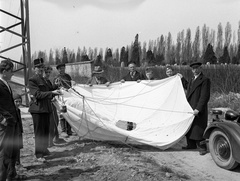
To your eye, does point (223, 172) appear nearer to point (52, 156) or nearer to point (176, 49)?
point (52, 156)

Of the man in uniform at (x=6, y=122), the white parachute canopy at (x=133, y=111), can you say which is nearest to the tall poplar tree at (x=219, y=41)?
the white parachute canopy at (x=133, y=111)

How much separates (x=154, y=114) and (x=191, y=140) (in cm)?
119

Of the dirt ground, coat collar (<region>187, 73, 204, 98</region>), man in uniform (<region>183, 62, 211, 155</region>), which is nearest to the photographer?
the dirt ground

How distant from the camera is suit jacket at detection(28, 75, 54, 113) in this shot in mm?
5281

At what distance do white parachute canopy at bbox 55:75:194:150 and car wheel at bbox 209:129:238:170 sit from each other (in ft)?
2.76

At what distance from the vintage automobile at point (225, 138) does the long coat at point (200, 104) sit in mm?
501

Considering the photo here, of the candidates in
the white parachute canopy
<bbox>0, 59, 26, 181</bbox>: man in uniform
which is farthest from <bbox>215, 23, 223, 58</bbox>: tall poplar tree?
<bbox>0, 59, 26, 181</bbox>: man in uniform

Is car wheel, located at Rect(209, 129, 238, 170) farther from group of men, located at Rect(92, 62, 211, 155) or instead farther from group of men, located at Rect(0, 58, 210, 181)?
group of men, located at Rect(0, 58, 210, 181)

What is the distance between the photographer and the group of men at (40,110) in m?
3.96

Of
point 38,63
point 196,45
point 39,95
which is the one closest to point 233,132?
point 39,95

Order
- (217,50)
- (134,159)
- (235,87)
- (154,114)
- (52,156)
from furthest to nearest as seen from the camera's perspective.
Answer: (217,50) → (235,87) → (154,114) → (52,156) → (134,159)

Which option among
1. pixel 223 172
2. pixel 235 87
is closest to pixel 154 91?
pixel 223 172

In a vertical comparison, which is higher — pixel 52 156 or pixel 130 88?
pixel 130 88

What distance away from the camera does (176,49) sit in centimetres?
3962
